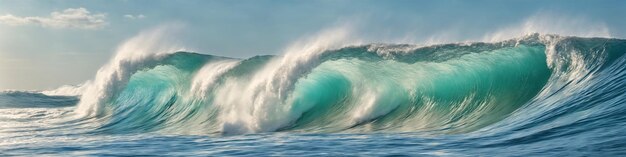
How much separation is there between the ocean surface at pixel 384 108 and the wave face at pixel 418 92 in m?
0.03

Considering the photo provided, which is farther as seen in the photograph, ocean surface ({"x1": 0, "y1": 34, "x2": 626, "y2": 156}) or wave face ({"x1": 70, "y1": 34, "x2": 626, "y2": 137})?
wave face ({"x1": 70, "y1": 34, "x2": 626, "y2": 137})

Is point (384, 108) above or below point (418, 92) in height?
below

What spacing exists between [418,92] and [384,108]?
1.29m

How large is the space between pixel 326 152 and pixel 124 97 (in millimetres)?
15042

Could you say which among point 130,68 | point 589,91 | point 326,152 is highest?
point 130,68

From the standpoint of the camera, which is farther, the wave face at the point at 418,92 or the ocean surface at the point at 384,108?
the wave face at the point at 418,92

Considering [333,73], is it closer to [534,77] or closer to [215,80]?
[215,80]

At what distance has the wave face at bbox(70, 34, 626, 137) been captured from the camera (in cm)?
1031

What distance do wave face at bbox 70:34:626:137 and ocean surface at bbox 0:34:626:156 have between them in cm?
3

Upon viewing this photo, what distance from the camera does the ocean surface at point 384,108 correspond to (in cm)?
830

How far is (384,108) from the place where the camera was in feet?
44.7

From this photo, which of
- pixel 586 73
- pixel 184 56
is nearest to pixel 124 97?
pixel 184 56

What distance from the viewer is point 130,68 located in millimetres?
22719

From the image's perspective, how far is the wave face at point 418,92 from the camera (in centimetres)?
1031
